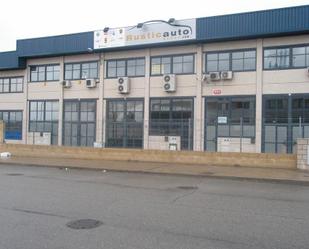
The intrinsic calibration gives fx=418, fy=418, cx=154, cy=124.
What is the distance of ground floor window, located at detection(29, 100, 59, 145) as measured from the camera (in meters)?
33.6

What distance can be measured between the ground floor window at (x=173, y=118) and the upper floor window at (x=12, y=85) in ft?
43.4

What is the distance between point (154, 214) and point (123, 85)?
21.8 meters

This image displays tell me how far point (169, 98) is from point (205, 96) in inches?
103

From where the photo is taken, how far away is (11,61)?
35.3 metres

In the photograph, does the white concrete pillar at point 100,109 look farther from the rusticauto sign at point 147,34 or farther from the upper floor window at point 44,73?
the upper floor window at point 44,73

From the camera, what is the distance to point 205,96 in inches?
1089

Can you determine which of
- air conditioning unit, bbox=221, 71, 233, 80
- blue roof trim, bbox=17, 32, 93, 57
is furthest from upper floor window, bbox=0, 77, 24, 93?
air conditioning unit, bbox=221, 71, 233, 80

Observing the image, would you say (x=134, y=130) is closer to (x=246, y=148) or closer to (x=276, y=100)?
(x=246, y=148)

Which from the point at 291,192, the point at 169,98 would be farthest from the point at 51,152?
the point at 291,192

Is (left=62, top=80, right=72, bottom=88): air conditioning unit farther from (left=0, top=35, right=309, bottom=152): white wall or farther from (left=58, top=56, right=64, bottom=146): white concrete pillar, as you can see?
(left=58, top=56, right=64, bottom=146): white concrete pillar

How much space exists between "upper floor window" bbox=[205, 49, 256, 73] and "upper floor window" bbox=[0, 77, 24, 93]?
17097 mm

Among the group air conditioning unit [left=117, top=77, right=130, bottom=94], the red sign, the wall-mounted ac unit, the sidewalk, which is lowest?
the sidewalk

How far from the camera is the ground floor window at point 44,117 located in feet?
110

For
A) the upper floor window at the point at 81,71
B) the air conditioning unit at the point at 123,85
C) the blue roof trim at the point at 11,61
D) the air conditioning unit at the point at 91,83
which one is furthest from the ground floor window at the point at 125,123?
the blue roof trim at the point at 11,61
